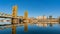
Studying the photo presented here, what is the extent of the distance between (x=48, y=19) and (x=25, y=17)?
187 ft

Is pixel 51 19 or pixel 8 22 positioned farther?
pixel 51 19

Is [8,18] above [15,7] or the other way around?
the other way around

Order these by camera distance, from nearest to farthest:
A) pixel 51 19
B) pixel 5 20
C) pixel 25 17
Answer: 1. pixel 5 20
2. pixel 25 17
3. pixel 51 19

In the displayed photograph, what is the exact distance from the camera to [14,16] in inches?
2222

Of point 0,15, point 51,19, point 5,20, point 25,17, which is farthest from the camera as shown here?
point 51,19

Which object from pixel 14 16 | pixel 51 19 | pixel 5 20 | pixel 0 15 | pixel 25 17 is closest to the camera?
pixel 0 15

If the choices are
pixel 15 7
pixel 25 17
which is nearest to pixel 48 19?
pixel 25 17

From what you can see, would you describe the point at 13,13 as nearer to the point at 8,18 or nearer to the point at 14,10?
the point at 14,10

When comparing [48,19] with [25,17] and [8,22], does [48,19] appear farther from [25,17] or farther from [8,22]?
[8,22]

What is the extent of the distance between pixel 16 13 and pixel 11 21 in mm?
4730

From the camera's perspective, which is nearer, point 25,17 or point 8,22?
point 8,22

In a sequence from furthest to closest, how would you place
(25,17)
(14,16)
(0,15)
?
(25,17) → (14,16) → (0,15)

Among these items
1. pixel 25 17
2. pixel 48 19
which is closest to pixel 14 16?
pixel 25 17

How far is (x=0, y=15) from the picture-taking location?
44219 millimetres
